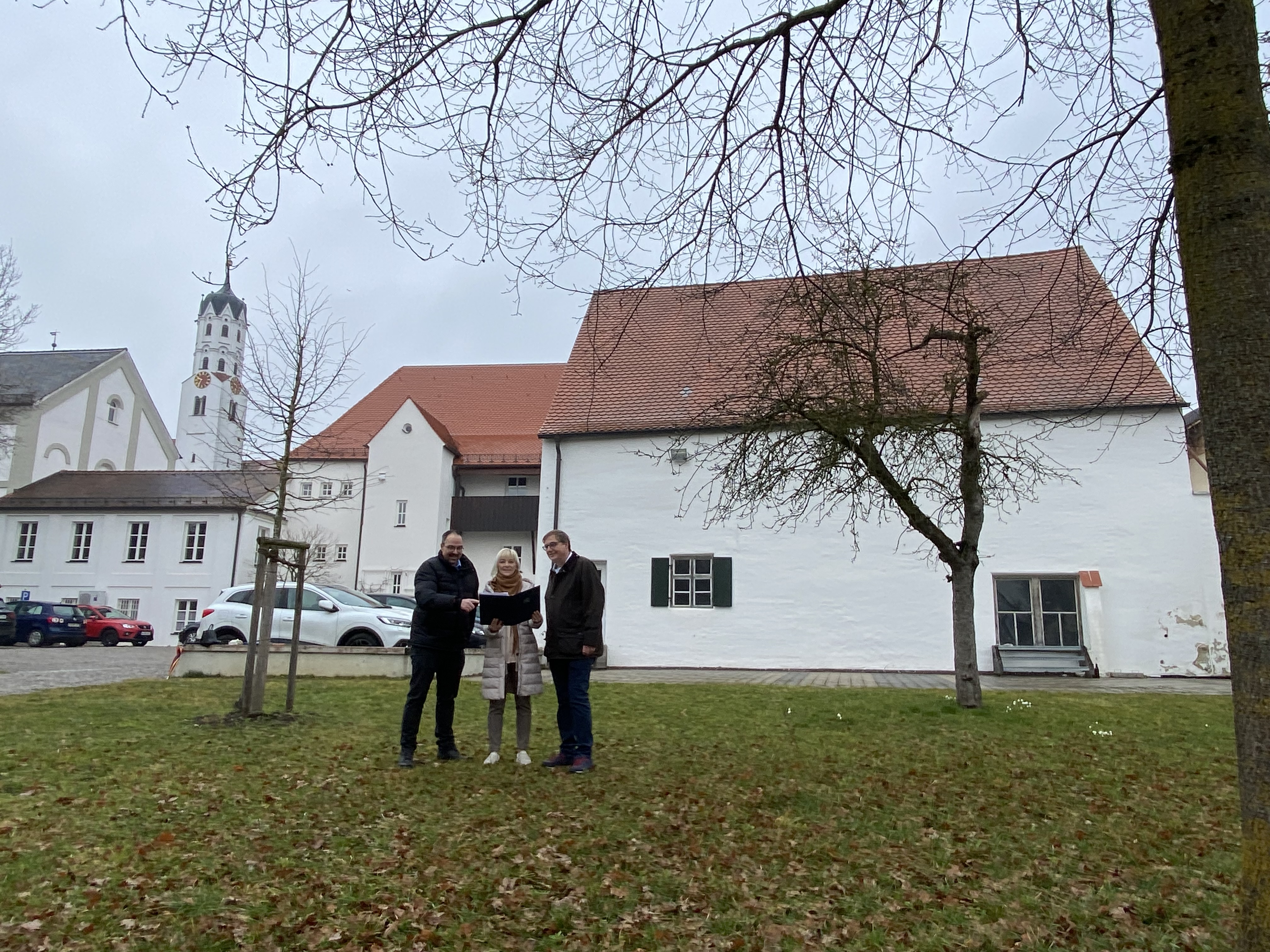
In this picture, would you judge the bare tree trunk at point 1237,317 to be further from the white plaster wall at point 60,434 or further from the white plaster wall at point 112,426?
the white plaster wall at point 112,426

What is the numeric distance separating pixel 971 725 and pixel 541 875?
5.80 metres

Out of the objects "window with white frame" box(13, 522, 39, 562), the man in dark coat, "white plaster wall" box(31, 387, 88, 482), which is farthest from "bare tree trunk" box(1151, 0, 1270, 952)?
"white plaster wall" box(31, 387, 88, 482)

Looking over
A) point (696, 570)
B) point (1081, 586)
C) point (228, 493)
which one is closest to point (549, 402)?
point (228, 493)

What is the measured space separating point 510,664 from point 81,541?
1426 inches

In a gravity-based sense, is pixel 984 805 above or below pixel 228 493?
below

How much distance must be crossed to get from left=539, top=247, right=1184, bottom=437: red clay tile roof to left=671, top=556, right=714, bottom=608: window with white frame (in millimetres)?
2900

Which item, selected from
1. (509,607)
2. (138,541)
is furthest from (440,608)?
(138,541)

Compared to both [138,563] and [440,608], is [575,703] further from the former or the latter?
[138,563]

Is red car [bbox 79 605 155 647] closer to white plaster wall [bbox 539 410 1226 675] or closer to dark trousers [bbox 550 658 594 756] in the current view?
white plaster wall [bbox 539 410 1226 675]

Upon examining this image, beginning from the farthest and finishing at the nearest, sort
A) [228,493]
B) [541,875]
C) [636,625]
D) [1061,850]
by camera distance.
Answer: [228,493], [636,625], [1061,850], [541,875]

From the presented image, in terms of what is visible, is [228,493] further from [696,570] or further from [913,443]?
[913,443]

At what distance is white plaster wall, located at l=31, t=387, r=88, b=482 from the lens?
38656mm

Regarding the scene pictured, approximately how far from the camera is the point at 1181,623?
1588cm

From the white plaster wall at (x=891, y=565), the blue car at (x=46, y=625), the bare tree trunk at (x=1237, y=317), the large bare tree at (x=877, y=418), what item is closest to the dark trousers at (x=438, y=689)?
the large bare tree at (x=877, y=418)
